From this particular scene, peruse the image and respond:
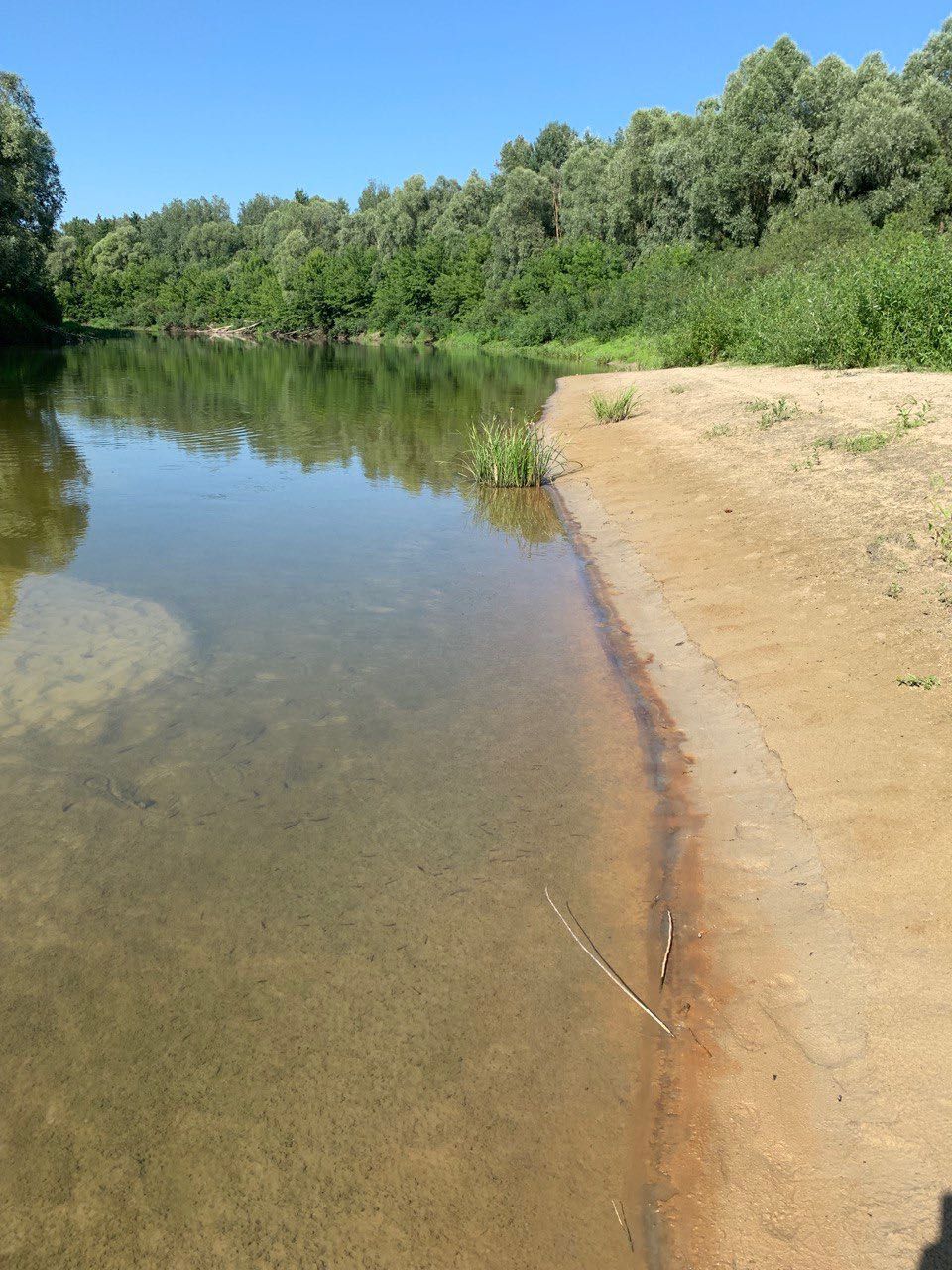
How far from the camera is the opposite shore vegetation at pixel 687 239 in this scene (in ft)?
67.9

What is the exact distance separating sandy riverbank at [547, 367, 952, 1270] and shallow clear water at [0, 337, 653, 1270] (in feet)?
1.25

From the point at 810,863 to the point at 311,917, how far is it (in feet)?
8.69

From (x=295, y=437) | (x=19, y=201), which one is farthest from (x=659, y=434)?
(x=19, y=201)

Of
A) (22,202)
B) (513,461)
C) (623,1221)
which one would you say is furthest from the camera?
(22,202)

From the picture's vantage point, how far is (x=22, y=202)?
137 feet

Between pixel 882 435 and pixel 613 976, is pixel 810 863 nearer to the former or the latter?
pixel 613 976

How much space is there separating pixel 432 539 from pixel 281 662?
16.3 feet

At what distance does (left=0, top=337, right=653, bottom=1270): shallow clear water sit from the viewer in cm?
295

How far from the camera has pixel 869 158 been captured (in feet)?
130

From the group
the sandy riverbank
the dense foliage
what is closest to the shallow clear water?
the sandy riverbank

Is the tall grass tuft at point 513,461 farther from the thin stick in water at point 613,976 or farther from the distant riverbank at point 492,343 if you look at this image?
the distant riverbank at point 492,343

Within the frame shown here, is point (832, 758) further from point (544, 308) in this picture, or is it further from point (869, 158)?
point (544, 308)

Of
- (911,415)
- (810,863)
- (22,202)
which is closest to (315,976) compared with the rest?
(810,863)

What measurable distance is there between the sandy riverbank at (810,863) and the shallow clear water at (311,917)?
1.25ft
